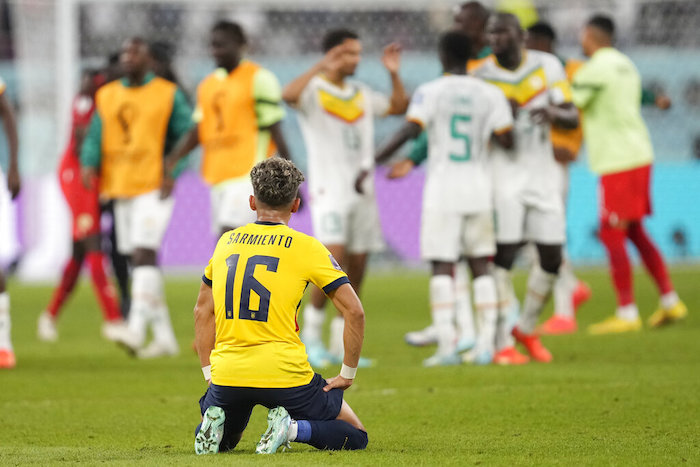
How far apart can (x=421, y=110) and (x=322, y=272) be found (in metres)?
3.71

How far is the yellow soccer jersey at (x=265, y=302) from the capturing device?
5.04 metres

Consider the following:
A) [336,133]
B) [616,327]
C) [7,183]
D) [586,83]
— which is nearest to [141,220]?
[7,183]

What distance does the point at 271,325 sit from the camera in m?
5.05

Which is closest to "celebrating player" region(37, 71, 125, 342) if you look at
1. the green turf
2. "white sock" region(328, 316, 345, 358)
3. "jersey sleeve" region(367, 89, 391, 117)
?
the green turf

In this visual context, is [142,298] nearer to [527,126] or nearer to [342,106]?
[342,106]

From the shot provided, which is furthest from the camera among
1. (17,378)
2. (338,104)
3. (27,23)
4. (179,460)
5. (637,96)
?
(27,23)

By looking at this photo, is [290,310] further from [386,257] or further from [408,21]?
[408,21]

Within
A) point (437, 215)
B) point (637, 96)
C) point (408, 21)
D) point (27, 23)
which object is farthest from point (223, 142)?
point (408, 21)

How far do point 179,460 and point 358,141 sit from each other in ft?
15.4

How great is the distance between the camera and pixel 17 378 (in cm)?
854

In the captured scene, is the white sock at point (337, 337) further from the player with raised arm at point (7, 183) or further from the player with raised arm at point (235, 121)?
the player with raised arm at point (7, 183)

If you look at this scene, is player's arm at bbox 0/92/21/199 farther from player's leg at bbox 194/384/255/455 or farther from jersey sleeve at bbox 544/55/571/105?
player's leg at bbox 194/384/255/455

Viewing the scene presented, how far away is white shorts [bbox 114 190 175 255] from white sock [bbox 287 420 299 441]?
16.6ft

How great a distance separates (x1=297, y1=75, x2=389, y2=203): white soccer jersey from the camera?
9219mm
